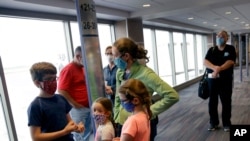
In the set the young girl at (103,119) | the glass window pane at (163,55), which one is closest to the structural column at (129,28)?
the glass window pane at (163,55)

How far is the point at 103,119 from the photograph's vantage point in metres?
1.58

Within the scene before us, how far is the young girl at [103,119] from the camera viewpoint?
1543 mm

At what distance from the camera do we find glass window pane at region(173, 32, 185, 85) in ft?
28.0

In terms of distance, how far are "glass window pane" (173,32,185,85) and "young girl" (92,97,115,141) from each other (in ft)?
23.4

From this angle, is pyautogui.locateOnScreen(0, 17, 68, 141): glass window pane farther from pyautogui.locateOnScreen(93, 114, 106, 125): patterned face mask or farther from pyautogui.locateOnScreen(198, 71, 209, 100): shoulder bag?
pyautogui.locateOnScreen(198, 71, 209, 100): shoulder bag

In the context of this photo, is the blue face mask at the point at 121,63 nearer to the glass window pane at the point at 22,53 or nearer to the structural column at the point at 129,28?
the glass window pane at the point at 22,53

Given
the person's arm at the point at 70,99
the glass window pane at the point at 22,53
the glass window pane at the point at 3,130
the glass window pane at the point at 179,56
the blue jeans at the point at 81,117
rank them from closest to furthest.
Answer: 1. the person's arm at the point at 70,99
2. the blue jeans at the point at 81,117
3. the glass window pane at the point at 3,130
4. the glass window pane at the point at 22,53
5. the glass window pane at the point at 179,56

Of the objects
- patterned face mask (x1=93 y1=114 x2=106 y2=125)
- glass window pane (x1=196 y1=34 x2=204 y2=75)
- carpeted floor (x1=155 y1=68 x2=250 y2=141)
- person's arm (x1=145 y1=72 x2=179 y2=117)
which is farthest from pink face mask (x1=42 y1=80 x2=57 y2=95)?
glass window pane (x1=196 y1=34 x2=204 y2=75)

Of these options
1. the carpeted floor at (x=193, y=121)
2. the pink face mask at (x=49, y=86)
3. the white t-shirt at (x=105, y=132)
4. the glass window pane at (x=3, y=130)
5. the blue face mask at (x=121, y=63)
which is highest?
the blue face mask at (x=121, y=63)

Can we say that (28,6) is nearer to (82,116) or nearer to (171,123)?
(82,116)

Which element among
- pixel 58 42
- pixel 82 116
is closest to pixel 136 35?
pixel 58 42

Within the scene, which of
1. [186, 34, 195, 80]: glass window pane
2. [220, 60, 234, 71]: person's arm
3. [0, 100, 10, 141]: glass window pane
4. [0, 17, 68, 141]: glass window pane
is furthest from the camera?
[186, 34, 195, 80]: glass window pane

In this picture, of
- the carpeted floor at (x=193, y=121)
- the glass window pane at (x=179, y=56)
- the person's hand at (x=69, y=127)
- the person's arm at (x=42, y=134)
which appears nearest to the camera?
the person's arm at (x=42, y=134)

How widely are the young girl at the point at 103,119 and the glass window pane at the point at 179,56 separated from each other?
7132mm
